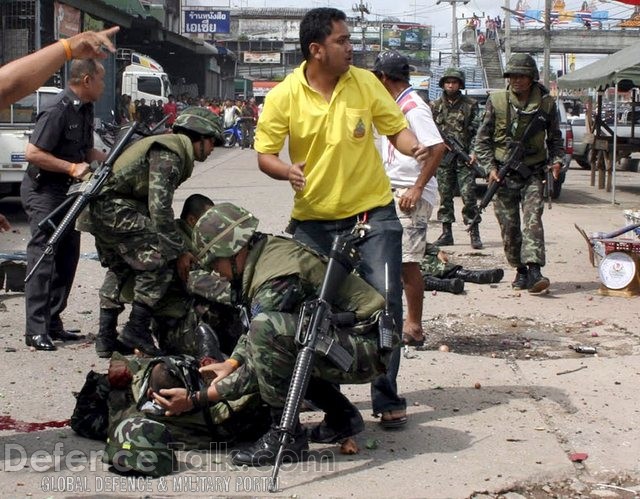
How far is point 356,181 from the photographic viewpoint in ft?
18.0

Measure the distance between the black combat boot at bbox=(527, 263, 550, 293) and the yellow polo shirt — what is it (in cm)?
425

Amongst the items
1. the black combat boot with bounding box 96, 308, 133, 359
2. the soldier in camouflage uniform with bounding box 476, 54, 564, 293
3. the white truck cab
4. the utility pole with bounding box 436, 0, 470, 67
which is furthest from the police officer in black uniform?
the utility pole with bounding box 436, 0, 470, 67

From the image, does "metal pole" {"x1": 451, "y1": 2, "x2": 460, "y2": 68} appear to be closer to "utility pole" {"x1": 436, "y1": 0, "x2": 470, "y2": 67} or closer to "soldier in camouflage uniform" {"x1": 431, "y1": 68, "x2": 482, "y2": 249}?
"utility pole" {"x1": 436, "y1": 0, "x2": 470, "y2": 67}

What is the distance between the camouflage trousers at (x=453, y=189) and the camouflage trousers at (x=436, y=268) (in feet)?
9.52

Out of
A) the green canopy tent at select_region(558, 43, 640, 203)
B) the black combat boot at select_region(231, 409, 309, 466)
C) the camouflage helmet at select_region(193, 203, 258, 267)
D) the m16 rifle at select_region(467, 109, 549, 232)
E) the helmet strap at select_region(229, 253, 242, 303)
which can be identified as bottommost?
the black combat boot at select_region(231, 409, 309, 466)

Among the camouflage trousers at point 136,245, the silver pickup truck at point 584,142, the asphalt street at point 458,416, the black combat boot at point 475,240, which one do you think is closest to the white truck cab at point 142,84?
the silver pickup truck at point 584,142

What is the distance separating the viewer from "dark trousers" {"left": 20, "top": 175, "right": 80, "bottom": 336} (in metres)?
7.29

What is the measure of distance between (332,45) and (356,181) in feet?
2.20

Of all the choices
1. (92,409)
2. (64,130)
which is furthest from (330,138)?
(64,130)

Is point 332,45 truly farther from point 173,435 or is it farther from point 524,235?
point 524,235

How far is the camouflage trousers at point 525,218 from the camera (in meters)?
9.57

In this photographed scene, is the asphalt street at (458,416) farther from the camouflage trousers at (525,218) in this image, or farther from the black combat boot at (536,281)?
the camouflage trousers at (525,218)

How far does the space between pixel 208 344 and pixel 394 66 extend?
2.31 m

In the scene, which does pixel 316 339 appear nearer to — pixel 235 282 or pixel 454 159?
pixel 235 282
